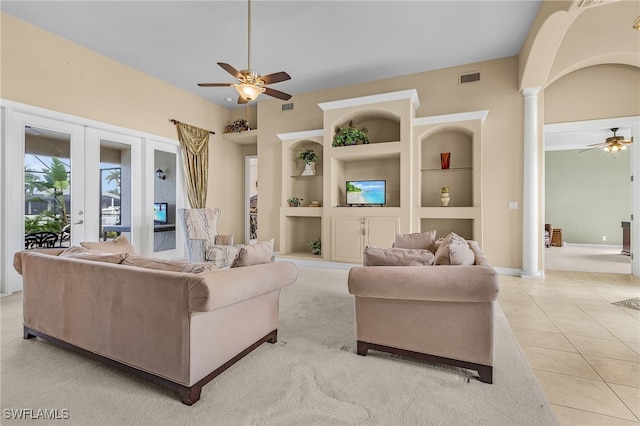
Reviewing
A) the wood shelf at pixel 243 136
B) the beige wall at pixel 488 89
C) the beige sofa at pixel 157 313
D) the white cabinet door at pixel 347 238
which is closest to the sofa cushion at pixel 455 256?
the beige sofa at pixel 157 313

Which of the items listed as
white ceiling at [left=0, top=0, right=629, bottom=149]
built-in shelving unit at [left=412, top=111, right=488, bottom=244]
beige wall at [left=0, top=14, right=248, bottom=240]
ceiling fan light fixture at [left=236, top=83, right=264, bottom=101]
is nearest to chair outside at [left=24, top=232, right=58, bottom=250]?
beige wall at [left=0, top=14, right=248, bottom=240]

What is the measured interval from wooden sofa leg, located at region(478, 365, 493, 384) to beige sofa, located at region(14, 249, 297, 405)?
1392 millimetres

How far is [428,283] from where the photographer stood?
73.6 inches

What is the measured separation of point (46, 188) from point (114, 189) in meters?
0.93

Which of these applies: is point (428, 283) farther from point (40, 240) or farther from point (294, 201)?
point (40, 240)

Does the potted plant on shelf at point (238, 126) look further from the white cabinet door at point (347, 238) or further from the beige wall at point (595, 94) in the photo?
the beige wall at point (595, 94)

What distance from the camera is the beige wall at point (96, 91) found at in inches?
147

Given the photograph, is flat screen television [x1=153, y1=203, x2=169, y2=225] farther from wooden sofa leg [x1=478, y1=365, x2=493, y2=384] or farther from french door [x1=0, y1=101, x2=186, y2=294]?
wooden sofa leg [x1=478, y1=365, x2=493, y2=384]

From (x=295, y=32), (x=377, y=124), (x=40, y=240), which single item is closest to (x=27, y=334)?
(x=40, y=240)

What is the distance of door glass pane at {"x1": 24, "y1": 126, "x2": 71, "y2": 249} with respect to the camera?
3.90 metres

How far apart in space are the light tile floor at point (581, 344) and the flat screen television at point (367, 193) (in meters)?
2.28

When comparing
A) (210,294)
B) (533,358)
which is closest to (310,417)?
(210,294)

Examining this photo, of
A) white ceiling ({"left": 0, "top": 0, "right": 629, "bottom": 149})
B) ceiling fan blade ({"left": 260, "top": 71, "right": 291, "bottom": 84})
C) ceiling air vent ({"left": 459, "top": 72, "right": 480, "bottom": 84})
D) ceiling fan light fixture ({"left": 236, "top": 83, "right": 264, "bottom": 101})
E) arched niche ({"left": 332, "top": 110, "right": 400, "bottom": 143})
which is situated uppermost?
white ceiling ({"left": 0, "top": 0, "right": 629, "bottom": 149})

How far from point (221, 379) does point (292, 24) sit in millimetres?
4055
